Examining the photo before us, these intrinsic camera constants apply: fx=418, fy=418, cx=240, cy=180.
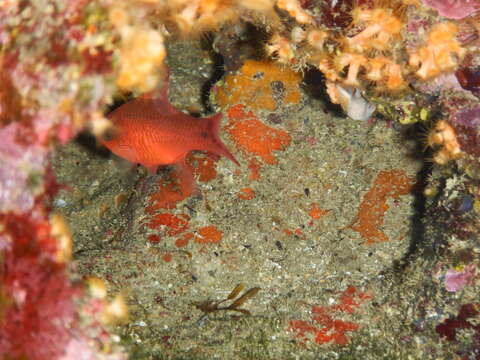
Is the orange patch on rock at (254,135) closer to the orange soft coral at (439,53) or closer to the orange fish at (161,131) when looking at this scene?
the orange fish at (161,131)

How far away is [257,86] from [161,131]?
115 centimetres

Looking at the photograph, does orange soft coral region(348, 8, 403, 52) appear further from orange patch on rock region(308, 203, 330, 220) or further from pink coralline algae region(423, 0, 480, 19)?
orange patch on rock region(308, 203, 330, 220)

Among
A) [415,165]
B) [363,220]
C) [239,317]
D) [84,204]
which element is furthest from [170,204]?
[415,165]

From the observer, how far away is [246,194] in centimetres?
371

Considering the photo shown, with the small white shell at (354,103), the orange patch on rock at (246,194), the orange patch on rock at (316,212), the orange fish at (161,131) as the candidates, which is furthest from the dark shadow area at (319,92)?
the orange fish at (161,131)

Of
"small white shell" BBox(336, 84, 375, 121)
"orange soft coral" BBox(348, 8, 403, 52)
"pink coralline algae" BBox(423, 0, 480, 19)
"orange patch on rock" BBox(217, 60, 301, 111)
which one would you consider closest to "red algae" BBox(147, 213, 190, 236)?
"orange patch on rock" BBox(217, 60, 301, 111)

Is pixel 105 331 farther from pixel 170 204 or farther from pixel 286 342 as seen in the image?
pixel 170 204

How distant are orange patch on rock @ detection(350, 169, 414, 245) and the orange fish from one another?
1492 mm

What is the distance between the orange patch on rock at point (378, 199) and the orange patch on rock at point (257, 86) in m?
1.21

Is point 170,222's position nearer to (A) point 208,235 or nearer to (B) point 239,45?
(A) point 208,235

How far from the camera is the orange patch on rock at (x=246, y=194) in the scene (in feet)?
12.1

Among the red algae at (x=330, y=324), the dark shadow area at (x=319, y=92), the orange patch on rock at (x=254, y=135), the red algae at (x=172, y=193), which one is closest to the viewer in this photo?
the red algae at (x=330, y=324)

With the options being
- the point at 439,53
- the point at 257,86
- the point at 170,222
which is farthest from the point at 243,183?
the point at 439,53

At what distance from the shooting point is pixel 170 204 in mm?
3561
